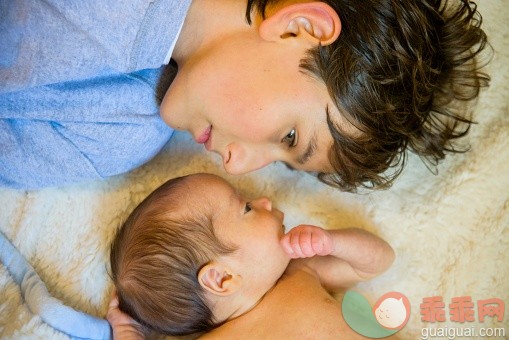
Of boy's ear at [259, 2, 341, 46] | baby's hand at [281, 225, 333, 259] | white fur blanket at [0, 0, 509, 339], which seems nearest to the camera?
boy's ear at [259, 2, 341, 46]

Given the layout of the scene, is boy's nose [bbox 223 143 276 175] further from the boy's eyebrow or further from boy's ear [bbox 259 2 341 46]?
boy's ear [bbox 259 2 341 46]

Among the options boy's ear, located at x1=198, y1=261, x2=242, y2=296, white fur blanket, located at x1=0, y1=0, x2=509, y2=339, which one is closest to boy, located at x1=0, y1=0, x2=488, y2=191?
white fur blanket, located at x1=0, y1=0, x2=509, y2=339

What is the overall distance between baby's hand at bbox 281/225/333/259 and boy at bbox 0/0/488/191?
0.13 metres

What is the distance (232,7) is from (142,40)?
19 cm

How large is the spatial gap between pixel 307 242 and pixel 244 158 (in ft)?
0.68

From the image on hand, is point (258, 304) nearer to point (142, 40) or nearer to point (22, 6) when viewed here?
point (142, 40)

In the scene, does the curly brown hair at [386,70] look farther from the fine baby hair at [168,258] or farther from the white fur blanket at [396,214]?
the fine baby hair at [168,258]

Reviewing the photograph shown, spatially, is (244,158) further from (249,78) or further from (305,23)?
(305,23)

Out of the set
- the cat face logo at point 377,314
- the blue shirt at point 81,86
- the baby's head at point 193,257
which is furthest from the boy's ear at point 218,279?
the blue shirt at point 81,86

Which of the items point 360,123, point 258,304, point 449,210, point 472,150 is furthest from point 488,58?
point 258,304

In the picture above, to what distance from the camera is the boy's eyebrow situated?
115 cm

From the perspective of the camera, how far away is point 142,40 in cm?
117

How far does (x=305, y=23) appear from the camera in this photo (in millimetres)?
1114

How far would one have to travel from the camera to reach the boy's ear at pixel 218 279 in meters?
1.17
